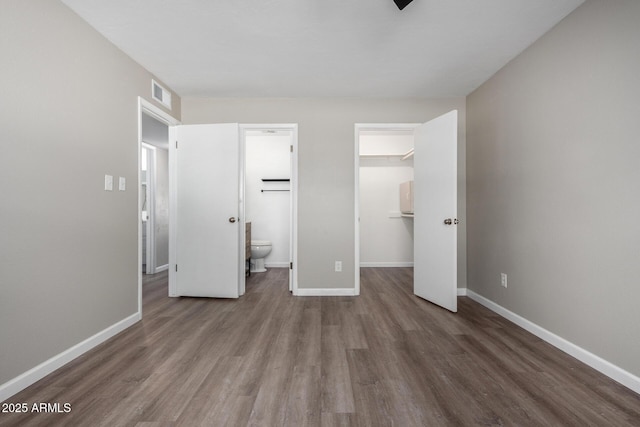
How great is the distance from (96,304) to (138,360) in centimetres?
59

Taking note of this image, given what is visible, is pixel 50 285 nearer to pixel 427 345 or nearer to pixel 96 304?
pixel 96 304

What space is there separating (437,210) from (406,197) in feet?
5.67

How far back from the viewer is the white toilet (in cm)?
423

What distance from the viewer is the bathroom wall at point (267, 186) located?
16.0ft

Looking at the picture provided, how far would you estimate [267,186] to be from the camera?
16.1ft

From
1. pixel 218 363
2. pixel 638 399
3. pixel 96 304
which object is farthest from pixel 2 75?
pixel 638 399

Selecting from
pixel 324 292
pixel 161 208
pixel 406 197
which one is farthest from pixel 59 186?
pixel 406 197

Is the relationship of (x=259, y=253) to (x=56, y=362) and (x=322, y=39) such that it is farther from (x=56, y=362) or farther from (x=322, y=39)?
(x=322, y=39)

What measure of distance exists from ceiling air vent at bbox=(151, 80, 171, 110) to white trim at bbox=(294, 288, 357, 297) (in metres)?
2.58

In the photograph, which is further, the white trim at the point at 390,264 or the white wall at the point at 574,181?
the white trim at the point at 390,264

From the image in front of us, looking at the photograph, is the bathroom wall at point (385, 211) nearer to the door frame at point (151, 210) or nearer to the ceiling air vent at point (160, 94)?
the ceiling air vent at point (160, 94)

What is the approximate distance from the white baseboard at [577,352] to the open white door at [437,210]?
480 mm

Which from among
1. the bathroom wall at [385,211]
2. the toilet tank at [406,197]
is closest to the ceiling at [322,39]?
the toilet tank at [406,197]

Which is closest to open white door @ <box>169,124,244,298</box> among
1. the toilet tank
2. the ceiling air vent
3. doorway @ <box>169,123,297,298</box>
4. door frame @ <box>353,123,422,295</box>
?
doorway @ <box>169,123,297,298</box>
